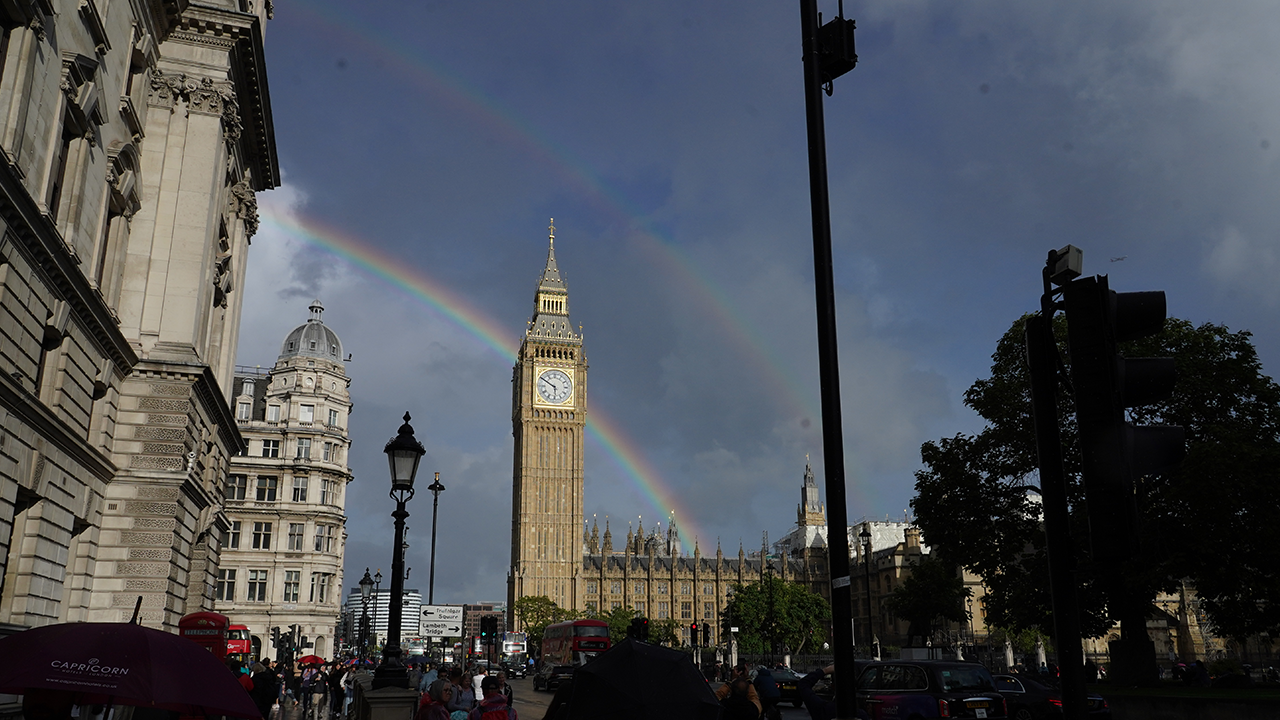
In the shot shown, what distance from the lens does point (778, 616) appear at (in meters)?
111

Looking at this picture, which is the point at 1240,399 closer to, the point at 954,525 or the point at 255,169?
the point at 954,525

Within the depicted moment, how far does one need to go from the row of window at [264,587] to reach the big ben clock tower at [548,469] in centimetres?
8469

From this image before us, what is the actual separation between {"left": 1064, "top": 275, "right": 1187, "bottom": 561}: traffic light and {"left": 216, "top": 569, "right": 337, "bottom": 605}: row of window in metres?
68.8

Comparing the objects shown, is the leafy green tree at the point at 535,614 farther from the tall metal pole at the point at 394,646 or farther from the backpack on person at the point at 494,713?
the backpack on person at the point at 494,713

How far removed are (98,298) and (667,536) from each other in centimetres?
18232

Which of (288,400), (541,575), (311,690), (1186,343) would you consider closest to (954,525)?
(1186,343)

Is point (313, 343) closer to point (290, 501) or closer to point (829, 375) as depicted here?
point (290, 501)

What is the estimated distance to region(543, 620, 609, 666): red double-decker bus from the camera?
55.0 m

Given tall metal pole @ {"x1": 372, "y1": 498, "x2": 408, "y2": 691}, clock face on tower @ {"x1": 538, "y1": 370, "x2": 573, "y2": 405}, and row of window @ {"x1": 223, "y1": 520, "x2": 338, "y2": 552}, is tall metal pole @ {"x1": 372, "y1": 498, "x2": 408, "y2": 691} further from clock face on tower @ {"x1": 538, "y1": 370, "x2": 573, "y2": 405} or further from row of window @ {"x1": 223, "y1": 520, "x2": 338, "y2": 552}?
clock face on tower @ {"x1": 538, "y1": 370, "x2": 573, "y2": 405}

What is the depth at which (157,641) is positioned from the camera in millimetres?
6293

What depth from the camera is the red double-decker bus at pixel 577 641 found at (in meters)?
55.0

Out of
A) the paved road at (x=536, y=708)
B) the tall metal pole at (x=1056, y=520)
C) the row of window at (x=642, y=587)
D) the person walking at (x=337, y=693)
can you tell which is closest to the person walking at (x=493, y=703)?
the tall metal pole at (x=1056, y=520)

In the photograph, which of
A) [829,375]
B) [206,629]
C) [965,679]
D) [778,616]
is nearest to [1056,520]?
[829,375]

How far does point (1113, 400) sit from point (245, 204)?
36812 mm
